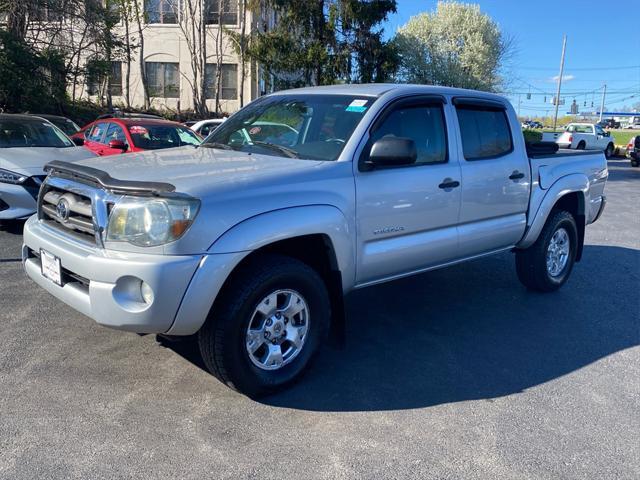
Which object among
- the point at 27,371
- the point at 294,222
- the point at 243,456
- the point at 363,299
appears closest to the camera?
the point at 243,456

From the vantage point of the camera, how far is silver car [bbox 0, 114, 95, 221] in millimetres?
6945

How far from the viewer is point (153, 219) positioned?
316 centimetres

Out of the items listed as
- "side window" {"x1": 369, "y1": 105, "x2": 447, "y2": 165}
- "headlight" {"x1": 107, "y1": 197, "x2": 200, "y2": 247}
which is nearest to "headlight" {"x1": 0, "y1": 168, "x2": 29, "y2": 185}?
"headlight" {"x1": 107, "y1": 197, "x2": 200, "y2": 247}

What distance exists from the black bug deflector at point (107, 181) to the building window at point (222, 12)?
29.1m

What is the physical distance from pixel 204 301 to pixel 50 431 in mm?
1067

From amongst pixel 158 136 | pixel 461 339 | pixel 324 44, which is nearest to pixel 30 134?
pixel 158 136

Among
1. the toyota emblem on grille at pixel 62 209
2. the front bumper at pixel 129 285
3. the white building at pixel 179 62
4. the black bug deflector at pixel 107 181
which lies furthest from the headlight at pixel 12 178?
the white building at pixel 179 62

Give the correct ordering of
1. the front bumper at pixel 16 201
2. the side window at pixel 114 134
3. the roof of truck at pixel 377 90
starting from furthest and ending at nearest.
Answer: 1. the side window at pixel 114 134
2. the front bumper at pixel 16 201
3. the roof of truck at pixel 377 90

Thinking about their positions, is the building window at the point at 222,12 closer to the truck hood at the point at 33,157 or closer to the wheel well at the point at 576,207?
the truck hood at the point at 33,157

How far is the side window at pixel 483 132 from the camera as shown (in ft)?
16.1

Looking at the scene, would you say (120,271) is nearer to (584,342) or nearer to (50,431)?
(50,431)

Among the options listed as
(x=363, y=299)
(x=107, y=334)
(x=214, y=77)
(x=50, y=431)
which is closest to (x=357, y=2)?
(x=214, y=77)

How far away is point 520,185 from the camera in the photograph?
5297 mm

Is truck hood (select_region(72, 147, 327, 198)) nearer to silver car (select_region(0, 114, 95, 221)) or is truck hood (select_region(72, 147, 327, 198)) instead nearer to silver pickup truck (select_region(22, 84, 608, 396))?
silver pickup truck (select_region(22, 84, 608, 396))
